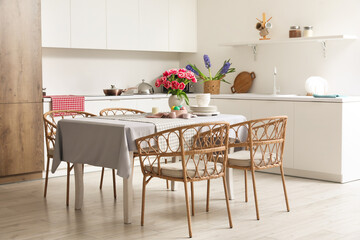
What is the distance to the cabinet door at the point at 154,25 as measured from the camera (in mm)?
6426

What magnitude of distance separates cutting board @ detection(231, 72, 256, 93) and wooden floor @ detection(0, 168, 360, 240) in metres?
1.65

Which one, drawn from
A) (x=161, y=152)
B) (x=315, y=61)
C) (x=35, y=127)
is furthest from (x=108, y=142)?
(x=315, y=61)

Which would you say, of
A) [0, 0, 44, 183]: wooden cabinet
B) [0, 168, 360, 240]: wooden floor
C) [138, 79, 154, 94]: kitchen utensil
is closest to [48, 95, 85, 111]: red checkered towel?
[0, 0, 44, 183]: wooden cabinet

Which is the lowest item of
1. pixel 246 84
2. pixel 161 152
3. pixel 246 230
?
pixel 246 230

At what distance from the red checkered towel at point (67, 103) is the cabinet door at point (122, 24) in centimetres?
90

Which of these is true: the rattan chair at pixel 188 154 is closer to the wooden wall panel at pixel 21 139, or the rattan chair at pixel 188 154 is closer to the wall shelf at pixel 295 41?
the wooden wall panel at pixel 21 139

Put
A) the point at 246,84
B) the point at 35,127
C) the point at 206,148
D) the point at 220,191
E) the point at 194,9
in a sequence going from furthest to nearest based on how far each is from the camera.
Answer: the point at 194,9
the point at 246,84
the point at 35,127
the point at 220,191
the point at 206,148

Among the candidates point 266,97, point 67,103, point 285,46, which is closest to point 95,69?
point 67,103

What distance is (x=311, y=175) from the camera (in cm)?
534

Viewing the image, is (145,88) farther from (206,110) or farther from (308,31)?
(206,110)

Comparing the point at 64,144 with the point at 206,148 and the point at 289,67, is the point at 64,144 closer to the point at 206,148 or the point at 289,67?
the point at 206,148

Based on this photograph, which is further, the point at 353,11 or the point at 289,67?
the point at 289,67

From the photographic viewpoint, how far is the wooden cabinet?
16.3 feet

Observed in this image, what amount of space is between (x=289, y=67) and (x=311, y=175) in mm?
1345
